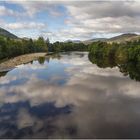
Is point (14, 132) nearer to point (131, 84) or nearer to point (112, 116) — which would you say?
point (112, 116)

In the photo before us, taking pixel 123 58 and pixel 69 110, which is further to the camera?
pixel 123 58

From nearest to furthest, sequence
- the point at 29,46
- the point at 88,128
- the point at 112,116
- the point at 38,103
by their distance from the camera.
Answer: the point at 88,128 → the point at 112,116 → the point at 38,103 → the point at 29,46

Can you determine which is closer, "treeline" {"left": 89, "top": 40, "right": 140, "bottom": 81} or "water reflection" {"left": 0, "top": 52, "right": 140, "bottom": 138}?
"water reflection" {"left": 0, "top": 52, "right": 140, "bottom": 138}

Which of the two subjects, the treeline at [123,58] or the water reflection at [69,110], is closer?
the water reflection at [69,110]

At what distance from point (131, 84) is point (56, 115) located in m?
28.5

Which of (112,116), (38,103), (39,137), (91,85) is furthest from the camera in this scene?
(91,85)

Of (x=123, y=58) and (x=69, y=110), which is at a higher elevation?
(x=69, y=110)

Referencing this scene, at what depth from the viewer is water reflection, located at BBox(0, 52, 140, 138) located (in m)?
29.9

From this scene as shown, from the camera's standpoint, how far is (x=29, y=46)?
17375cm

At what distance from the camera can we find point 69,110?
38.6 m

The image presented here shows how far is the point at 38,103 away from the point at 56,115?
707 centimetres

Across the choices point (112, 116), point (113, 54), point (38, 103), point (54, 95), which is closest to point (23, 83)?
point (54, 95)

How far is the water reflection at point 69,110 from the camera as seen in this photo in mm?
29875

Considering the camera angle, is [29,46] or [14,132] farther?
[29,46]
